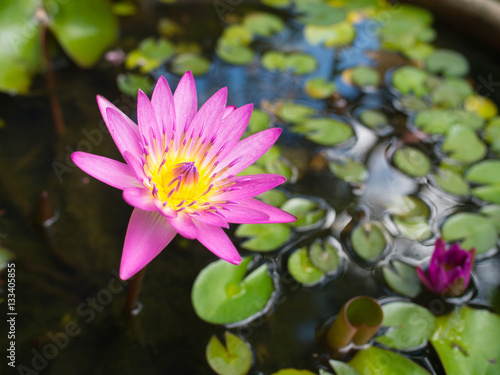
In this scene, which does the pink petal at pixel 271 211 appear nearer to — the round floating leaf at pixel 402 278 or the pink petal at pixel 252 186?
the pink petal at pixel 252 186

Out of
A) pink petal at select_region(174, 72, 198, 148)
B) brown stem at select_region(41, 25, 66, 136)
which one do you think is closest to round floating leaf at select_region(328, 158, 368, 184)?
pink petal at select_region(174, 72, 198, 148)

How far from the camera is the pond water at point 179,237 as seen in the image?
1456mm

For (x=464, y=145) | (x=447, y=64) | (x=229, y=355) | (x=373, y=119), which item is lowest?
(x=229, y=355)

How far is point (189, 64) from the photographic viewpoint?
7.39 feet

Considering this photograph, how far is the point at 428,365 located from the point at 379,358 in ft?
0.52

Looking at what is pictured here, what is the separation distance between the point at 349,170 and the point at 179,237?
0.74 m

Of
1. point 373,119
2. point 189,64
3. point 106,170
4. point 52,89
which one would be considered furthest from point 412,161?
point 52,89

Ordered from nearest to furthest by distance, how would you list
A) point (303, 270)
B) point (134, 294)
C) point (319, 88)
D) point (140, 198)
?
point (140, 198), point (134, 294), point (303, 270), point (319, 88)

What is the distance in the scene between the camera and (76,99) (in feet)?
6.86

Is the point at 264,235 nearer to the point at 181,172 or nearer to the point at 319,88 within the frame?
the point at 181,172

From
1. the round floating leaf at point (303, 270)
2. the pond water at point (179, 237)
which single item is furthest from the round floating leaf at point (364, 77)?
the round floating leaf at point (303, 270)

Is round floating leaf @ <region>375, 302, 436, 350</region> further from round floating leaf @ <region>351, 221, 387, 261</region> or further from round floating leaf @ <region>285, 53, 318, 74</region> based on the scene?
round floating leaf @ <region>285, 53, 318, 74</region>

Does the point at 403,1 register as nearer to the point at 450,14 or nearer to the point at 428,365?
the point at 450,14

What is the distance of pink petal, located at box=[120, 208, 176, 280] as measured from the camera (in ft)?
3.44
